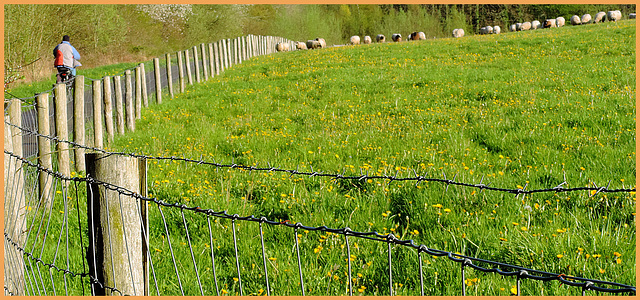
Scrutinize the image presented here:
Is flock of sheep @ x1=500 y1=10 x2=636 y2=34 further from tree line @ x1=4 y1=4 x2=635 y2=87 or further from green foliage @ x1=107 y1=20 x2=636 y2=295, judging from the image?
green foliage @ x1=107 y1=20 x2=636 y2=295

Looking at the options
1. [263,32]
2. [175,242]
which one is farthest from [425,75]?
[263,32]

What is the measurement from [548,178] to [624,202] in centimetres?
113

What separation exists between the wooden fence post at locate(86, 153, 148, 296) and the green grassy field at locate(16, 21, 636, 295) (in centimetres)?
113

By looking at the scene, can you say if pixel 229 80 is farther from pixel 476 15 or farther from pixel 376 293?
pixel 476 15

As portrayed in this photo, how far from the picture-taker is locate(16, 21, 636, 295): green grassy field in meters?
3.29

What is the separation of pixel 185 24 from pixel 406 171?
146ft

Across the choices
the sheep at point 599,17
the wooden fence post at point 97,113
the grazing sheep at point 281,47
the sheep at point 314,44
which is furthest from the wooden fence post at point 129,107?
the sheep at point 599,17

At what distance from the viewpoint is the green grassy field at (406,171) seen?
329cm

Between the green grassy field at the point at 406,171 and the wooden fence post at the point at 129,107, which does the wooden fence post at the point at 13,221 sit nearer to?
the green grassy field at the point at 406,171

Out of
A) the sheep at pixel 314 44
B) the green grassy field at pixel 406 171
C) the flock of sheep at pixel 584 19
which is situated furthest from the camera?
the flock of sheep at pixel 584 19

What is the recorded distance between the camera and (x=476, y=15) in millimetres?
69188

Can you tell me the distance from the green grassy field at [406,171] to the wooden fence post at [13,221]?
3.11 ft

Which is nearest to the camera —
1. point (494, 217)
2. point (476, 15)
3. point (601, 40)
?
point (494, 217)

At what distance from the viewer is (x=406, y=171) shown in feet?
17.9
